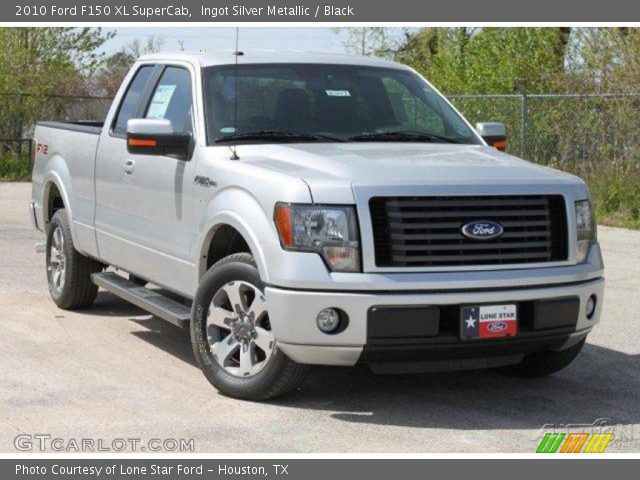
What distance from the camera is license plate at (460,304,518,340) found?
20.9ft

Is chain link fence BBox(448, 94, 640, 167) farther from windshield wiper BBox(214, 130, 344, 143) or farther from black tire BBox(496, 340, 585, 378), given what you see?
windshield wiper BBox(214, 130, 344, 143)

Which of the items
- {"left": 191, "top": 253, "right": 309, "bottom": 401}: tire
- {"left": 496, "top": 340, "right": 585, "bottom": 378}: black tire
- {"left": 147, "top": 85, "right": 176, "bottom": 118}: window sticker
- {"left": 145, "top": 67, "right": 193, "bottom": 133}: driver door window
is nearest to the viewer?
{"left": 191, "top": 253, "right": 309, "bottom": 401}: tire

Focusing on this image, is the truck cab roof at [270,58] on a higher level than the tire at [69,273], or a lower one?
higher

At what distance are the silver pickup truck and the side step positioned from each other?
0.8 inches

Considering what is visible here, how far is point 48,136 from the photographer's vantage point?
994 centimetres

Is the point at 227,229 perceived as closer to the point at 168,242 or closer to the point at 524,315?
the point at 168,242

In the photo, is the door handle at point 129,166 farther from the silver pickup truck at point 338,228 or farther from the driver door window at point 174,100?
the driver door window at point 174,100

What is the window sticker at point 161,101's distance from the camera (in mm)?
8148

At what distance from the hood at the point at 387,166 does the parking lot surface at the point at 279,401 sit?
47.3 inches

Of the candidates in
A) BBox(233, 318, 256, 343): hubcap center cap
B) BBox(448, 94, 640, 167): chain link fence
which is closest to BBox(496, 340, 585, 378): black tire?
BBox(233, 318, 256, 343): hubcap center cap

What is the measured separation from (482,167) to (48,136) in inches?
175

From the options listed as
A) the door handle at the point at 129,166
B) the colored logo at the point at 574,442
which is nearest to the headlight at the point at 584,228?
the colored logo at the point at 574,442

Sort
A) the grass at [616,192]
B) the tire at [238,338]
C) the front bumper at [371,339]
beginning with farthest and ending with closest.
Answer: the grass at [616,192] → the tire at [238,338] → the front bumper at [371,339]

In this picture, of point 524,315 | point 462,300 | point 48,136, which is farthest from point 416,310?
point 48,136
